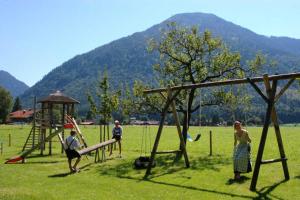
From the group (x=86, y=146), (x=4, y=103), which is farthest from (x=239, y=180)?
(x=4, y=103)

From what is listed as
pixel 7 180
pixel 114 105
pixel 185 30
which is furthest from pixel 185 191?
pixel 114 105

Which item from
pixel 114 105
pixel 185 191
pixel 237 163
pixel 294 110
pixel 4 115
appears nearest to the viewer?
pixel 185 191

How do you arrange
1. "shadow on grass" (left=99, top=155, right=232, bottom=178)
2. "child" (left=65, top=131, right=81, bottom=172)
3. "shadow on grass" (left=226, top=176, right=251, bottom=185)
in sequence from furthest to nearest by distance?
"child" (left=65, top=131, right=81, bottom=172) < "shadow on grass" (left=99, top=155, right=232, bottom=178) < "shadow on grass" (left=226, top=176, right=251, bottom=185)

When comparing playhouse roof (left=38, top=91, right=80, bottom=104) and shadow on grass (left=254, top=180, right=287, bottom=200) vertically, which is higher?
playhouse roof (left=38, top=91, right=80, bottom=104)

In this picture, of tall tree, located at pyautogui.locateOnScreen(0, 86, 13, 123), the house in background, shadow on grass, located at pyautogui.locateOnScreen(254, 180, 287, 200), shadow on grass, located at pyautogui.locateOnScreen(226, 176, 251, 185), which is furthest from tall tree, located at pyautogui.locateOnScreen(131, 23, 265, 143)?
the house in background

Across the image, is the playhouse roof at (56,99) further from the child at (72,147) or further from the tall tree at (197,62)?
the child at (72,147)

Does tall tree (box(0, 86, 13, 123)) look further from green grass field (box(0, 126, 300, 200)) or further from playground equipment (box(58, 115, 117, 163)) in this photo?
green grass field (box(0, 126, 300, 200))

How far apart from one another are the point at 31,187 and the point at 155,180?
185 inches

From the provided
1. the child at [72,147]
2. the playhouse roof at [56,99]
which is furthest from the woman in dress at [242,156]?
the playhouse roof at [56,99]

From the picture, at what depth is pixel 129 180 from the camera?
16406 millimetres

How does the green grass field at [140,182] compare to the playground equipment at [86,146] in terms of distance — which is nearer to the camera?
the green grass field at [140,182]

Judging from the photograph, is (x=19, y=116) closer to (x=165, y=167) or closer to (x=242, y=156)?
(x=165, y=167)

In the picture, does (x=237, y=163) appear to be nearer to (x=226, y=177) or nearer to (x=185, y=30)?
(x=226, y=177)

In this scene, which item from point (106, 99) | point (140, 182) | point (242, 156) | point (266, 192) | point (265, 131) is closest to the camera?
point (266, 192)
